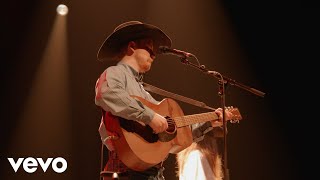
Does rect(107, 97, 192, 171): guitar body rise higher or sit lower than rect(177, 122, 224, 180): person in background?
lower

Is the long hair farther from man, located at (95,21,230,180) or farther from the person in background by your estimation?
man, located at (95,21,230,180)

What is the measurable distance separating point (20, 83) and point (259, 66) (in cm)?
261

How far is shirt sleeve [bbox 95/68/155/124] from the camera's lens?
2424 mm

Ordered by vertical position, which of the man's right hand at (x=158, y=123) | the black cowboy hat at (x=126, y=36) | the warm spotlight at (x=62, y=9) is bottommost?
the man's right hand at (x=158, y=123)

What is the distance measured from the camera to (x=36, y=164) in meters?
4.52

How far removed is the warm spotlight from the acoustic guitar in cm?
251

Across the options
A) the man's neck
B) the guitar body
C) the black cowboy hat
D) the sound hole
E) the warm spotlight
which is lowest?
the guitar body

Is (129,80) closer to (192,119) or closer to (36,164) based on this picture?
(192,119)

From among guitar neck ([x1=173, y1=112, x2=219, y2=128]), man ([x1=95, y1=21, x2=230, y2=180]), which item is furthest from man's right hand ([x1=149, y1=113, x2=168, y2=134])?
guitar neck ([x1=173, y1=112, x2=219, y2=128])

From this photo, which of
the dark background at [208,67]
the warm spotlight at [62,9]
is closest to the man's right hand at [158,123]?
the dark background at [208,67]

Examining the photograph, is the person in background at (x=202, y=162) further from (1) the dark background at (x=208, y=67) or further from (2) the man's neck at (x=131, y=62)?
(2) the man's neck at (x=131, y=62)

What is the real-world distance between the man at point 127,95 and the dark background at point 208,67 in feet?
6.33

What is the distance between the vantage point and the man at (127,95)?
2.45 metres

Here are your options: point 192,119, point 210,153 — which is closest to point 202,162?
point 210,153
